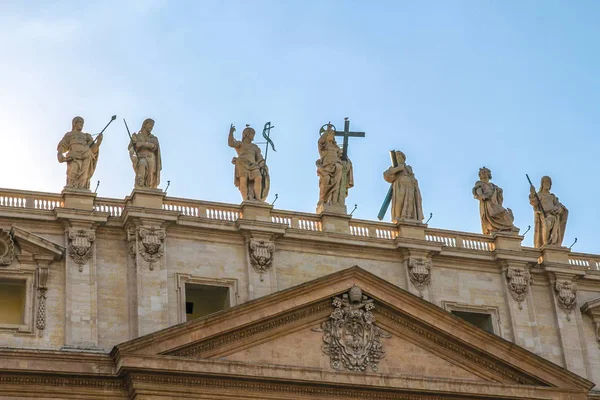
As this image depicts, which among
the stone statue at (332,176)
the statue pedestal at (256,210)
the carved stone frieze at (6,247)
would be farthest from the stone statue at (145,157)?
the stone statue at (332,176)

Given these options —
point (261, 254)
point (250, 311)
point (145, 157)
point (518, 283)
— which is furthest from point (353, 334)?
Result: point (145, 157)

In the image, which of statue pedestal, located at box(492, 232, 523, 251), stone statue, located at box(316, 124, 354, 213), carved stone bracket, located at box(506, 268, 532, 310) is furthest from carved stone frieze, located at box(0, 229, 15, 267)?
carved stone bracket, located at box(506, 268, 532, 310)

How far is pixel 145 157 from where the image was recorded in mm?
40250

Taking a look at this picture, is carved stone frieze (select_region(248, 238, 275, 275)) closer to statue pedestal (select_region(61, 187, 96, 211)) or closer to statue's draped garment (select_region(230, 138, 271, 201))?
statue's draped garment (select_region(230, 138, 271, 201))

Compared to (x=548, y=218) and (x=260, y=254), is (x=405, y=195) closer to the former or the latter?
(x=548, y=218)

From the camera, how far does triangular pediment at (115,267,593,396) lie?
3712cm

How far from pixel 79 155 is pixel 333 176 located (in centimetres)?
755

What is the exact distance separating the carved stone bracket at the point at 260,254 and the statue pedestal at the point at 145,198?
9.27ft

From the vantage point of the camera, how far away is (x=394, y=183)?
142 ft

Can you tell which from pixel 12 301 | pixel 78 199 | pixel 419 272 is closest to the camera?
pixel 12 301

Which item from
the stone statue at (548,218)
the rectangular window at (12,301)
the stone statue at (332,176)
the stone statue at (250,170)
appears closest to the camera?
the rectangular window at (12,301)

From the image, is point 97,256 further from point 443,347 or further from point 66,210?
point 443,347

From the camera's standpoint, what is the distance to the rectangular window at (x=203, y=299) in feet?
130

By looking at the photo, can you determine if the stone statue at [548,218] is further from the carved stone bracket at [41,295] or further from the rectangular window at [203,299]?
the carved stone bracket at [41,295]
